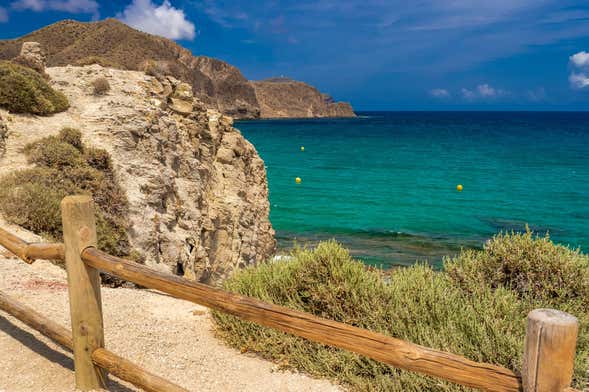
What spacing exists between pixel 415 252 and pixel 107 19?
290ft

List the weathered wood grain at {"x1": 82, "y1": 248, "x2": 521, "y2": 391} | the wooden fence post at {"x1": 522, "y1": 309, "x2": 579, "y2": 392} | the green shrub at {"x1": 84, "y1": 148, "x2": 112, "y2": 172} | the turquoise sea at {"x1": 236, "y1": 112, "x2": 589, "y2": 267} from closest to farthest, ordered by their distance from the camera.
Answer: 1. the wooden fence post at {"x1": 522, "y1": 309, "x2": 579, "y2": 392}
2. the weathered wood grain at {"x1": 82, "y1": 248, "x2": 521, "y2": 391}
3. the green shrub at {"x1": 84, "y1": 148, "x2": 112, "y2": 172}
4. the turquoise sea at {"x1": 236, "y1": 112, "x2": 589, "y2": 267}

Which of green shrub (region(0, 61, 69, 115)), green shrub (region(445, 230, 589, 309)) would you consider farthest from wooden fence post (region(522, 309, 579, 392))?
green shrub (region(0, 61, 69, 115))

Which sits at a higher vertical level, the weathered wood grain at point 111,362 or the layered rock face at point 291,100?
the layered rock face at point 291,100

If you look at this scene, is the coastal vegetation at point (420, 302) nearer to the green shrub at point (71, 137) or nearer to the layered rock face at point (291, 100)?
the green shrub at point (71, 137)

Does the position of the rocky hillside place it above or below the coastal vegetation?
above

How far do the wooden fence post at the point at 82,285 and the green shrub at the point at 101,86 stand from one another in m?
11.8

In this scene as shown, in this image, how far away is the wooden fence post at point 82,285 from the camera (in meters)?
3.50

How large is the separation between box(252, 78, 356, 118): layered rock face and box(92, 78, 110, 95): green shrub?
147346 millimetres

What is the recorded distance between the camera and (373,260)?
1788cm

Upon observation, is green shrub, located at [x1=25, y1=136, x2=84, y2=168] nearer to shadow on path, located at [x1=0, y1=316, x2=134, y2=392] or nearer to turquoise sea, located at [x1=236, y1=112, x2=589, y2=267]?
shadow on path, located at [x1=0, y1=316, x2=134, y2=392]

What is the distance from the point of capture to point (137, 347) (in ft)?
17.3

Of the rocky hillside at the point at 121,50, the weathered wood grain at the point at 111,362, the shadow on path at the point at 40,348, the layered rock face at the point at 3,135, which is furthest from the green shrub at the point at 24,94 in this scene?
the rocky hillside at the point at 121,50

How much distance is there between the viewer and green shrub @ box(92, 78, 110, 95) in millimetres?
14062

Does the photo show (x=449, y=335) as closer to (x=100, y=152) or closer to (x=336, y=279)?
(x=336, y=279)
